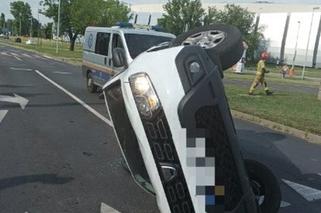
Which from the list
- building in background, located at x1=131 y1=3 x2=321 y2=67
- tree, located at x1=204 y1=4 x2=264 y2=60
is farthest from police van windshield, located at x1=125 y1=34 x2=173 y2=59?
building in background, located at x1=131 y1=3 x2=321 y2=67

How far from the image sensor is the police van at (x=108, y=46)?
12891 millimetres

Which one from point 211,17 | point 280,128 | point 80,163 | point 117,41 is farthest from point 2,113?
point 211,17

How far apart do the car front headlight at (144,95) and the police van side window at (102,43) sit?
35.6 ft

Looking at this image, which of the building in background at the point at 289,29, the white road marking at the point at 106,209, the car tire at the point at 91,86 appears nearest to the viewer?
the white road marking at the point at 106,209

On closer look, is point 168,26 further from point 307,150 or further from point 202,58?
point 202,58

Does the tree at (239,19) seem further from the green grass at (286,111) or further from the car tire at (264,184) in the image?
the car tire at (264,184)

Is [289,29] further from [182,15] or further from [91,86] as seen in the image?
[91,86]

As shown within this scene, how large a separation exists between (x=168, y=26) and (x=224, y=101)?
71.7 meters

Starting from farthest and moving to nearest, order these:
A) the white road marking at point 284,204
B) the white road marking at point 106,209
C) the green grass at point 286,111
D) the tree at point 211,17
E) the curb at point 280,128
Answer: the tree at point 211,17
the green grass at point 286,111
the curb at point 280,128
the white road marking at point 284,204
the white road marking at point 106,209

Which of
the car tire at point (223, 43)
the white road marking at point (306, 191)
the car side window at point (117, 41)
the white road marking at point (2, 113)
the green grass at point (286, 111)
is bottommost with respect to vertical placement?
the white road marking at point (2, 113)

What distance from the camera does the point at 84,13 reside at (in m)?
59.8

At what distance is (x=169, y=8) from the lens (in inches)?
2963

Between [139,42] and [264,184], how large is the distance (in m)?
8.98

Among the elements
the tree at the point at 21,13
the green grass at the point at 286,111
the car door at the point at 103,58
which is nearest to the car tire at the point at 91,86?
the car door at the point at 103,58
